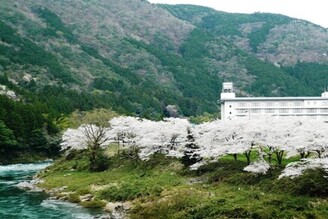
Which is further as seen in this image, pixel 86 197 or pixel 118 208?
pixel 86 197

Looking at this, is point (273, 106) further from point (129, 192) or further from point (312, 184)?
point (312, 184)

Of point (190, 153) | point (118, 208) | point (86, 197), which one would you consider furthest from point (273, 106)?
point (118, 208)

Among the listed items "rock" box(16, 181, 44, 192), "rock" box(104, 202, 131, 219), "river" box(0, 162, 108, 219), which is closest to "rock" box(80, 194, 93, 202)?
"river" box(0, 162, 108, 219)

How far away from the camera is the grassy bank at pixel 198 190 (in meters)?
32.2

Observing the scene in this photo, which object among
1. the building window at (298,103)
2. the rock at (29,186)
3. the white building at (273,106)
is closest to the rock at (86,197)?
the rock at (29,186)

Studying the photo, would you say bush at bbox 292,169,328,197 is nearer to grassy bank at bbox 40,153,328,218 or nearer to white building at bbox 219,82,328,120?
grassy bank at bbox 40,153,328,218

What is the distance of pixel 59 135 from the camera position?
104250mm

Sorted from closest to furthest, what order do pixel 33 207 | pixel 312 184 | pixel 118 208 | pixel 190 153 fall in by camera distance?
1. pixel 312 184
2. pixel 118 208
3. pixel 33 207
4. pixel 190 153

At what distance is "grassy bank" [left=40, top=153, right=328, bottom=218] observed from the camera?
1268 inches

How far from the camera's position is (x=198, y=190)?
39500 millimetres

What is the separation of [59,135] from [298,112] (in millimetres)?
64151

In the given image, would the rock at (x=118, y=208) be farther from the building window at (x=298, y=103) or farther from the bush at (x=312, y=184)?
the building window at (x=298, y=103)

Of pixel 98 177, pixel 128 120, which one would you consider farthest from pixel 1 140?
pixel 98 177

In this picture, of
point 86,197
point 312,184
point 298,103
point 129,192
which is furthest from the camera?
point 298,103
